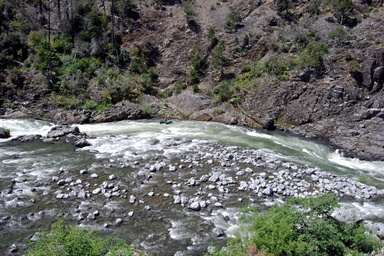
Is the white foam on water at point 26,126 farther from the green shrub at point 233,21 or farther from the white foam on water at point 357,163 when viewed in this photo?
the green shrub at point 233,21

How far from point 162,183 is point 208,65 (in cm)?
2917

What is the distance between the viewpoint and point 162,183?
38.9 ft

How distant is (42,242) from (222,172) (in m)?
9.04

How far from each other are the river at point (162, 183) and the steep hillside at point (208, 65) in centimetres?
644

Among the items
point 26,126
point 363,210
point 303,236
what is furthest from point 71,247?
point 26,126

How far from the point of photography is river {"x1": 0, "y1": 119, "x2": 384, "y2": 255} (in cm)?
866

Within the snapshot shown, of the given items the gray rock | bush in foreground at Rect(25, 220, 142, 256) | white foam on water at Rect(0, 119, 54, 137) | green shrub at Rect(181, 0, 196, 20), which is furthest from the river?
green shrub at Rect(181, 0, 196, 20)

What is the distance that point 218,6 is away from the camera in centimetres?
5047

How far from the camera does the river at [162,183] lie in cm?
866

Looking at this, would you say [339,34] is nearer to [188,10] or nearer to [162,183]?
[188,10]

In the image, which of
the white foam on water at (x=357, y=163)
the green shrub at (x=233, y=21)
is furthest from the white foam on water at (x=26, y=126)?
the green shrub at (x=233, y=21)

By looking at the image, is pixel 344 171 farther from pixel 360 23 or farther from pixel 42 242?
pixel 360 23

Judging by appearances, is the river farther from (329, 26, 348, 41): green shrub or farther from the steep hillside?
(329, 26, 348, 41): green shrub

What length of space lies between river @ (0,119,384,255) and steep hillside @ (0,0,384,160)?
6439 mm
